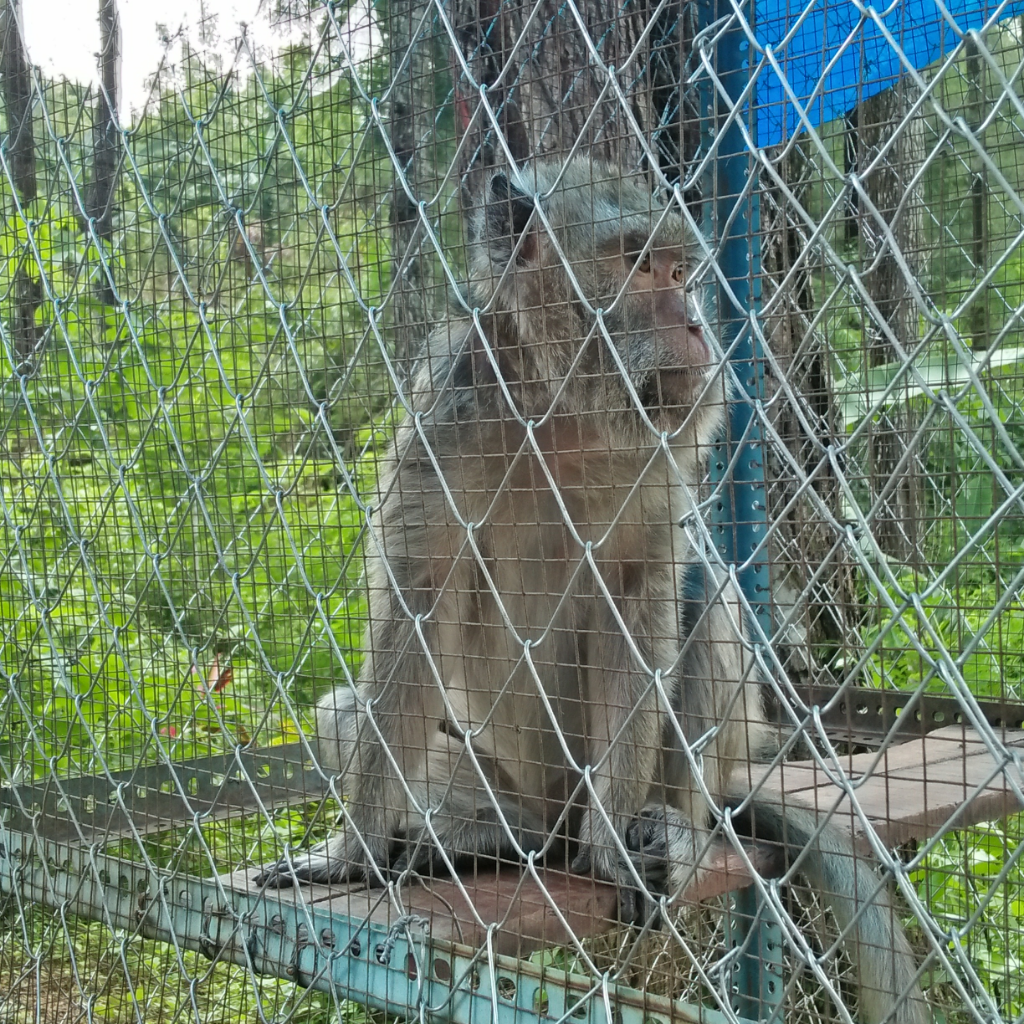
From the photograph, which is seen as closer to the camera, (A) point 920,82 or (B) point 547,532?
(A) point 920,82


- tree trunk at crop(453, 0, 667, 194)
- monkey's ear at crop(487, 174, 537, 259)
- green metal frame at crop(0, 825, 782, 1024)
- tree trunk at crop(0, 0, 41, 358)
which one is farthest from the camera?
tree trunk at crop(0, 0, 41, 358)

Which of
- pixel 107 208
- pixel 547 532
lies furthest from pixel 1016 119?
pixel 107 208

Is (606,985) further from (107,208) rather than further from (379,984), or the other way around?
(107,208)

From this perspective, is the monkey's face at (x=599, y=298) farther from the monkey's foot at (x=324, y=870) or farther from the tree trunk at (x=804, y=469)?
the monkey's foot at (x=324, y=870)

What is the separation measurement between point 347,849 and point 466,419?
1267mm

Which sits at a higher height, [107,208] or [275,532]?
[107,208]

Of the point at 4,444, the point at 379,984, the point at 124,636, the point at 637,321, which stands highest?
the point at 637,321

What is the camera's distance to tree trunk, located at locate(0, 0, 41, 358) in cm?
376

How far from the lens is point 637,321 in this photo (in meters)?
2.95

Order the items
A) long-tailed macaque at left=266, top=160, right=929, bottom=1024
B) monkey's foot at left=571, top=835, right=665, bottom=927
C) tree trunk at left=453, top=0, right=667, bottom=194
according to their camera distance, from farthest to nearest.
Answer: tree trunk at left=453, top=0, right=667, bottom=194 → long-tailed macaque at left=266, top=160, right=929, bottom=1024 → monkey's foot at left=571, top=835, right=665, bottom=927

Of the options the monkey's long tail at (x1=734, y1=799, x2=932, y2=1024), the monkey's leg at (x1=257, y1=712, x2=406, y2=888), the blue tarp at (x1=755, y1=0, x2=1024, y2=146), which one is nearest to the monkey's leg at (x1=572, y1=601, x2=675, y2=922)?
the monkey's long tail at (x1=734, y1=799, x2=932, y2=1024)

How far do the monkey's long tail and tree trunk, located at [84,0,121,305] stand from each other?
8.44ft

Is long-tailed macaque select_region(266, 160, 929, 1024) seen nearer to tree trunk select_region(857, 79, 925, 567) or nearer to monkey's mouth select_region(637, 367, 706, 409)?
monkey's mouth select_region(637, 367, 706, 409)

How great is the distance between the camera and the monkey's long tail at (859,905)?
2.59 m
